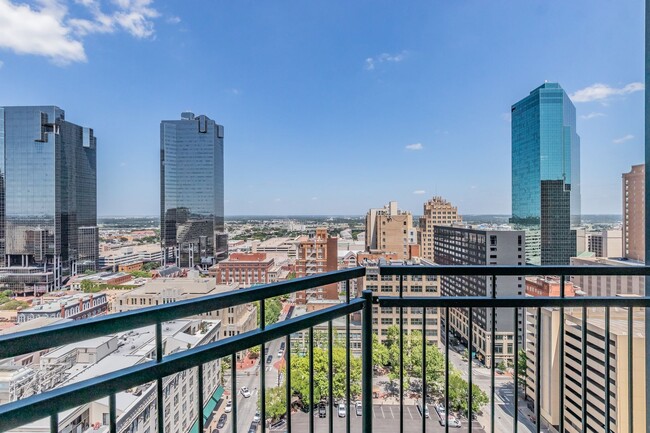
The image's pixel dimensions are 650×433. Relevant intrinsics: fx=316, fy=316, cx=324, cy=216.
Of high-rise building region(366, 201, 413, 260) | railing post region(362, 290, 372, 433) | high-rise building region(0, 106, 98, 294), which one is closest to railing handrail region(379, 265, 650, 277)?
railing post region(362, 290, 372, 433)

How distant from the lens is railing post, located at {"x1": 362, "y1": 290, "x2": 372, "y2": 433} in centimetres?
111

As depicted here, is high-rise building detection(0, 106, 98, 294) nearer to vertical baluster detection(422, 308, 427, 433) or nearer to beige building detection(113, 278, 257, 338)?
beige building detection(113, 278, 257, 338)

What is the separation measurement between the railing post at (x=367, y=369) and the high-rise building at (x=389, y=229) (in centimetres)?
459

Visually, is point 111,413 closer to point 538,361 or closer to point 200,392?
point 200,392

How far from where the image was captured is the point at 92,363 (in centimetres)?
84

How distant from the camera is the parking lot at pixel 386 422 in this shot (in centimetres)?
119

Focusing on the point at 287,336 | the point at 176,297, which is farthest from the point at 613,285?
the point at 176,297

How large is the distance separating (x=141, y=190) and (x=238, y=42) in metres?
2.29

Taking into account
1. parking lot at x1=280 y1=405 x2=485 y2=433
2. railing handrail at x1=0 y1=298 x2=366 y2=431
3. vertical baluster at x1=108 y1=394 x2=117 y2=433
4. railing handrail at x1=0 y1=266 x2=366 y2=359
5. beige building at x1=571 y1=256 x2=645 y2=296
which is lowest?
parking lot at x1=280 y1=405 x2=485 y2=433

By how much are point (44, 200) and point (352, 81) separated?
17.8ft

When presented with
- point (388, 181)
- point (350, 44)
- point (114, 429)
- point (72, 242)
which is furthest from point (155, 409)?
point (388, 181)

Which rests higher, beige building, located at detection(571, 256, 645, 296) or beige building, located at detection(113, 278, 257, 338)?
beige building, located at detection(571, 256, 645, 296)

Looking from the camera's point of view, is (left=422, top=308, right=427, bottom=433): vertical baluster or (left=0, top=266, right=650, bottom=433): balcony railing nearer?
(left=0, top=266, right=650, bottom=433): balcony railing

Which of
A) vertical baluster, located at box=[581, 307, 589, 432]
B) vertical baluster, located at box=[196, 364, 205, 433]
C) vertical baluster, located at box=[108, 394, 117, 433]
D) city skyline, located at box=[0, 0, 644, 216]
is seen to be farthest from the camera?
city skyline, located at box=[0, 0, 644, 216]
